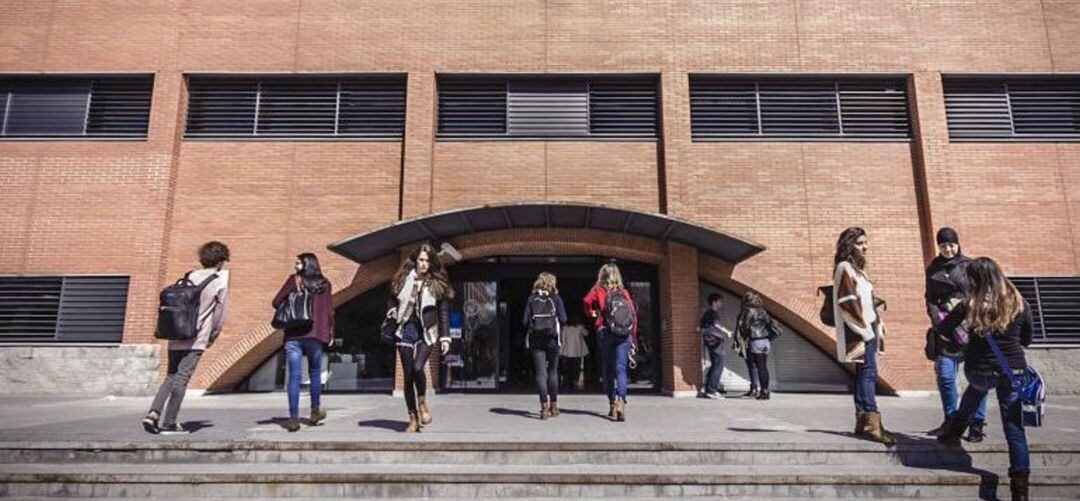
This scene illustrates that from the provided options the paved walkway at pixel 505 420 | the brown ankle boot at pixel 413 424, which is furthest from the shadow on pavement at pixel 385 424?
the brown ankle boot at pixel 413 424

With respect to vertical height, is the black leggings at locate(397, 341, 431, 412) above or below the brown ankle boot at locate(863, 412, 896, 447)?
above

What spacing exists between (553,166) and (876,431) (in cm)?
720

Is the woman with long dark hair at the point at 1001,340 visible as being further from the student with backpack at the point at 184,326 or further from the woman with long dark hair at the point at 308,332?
the student with backpack at the point at 184,326

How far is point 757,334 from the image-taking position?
959 centimetres

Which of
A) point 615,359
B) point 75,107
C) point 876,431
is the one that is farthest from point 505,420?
point 75,107

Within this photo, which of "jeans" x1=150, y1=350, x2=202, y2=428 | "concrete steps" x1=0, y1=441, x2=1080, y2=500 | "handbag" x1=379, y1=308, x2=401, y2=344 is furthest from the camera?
"handbag" x1=379, y1=308, x2=401, y2=344

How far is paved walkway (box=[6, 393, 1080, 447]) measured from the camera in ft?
17.2

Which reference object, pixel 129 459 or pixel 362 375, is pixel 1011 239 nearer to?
pixel 362 375

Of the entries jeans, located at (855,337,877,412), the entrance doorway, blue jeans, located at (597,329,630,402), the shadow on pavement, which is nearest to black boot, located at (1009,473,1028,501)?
jeans, located at (855,337,877,412)

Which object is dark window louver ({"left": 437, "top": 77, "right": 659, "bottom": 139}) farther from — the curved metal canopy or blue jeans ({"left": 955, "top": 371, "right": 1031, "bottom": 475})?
blue jeans ({"left": 955, "top": 371, "right": 1031, "bottom": 475})

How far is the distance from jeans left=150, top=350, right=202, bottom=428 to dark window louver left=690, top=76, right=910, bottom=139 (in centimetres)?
915

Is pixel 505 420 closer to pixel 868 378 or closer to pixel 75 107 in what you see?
pixel 868 378

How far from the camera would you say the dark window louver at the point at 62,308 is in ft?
33.9

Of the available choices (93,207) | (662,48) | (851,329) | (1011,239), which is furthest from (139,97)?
(1011,239)
